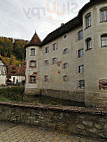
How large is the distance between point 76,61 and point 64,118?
37.7 feet

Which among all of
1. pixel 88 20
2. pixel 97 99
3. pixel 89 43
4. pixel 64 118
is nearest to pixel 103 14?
pixel 88 20

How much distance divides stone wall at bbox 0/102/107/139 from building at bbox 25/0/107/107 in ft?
19.9

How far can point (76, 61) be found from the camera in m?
15.5

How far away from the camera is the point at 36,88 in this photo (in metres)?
22.3

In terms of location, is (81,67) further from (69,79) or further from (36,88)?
(36,88)

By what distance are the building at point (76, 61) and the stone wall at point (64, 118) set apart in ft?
19.9

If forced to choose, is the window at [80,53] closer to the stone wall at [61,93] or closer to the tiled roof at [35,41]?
the stone wall at [61,93]

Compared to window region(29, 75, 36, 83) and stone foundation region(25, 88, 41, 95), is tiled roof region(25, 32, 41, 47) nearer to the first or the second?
window region(29, 75, 36, 83)

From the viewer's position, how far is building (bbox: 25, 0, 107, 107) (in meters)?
10.3

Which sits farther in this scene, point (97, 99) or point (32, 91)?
point (32, 91)

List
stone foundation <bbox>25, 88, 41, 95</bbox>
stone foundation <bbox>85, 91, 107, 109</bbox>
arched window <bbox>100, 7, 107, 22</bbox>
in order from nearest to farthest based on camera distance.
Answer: stone foundation <bbox>85, 91, 107, 109</bbox> < arched window <bbox>100, 7, 107, 22</bbox> < stone foundation <bbox>25, 88, 41, 95</bbox>

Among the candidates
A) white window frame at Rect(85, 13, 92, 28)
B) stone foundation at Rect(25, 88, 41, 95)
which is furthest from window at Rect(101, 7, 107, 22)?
stone foundation at Rect(25, 88, 41, 95)

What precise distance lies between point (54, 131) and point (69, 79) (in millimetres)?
11815

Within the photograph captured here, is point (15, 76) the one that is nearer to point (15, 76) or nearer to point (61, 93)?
point (15, 76)
